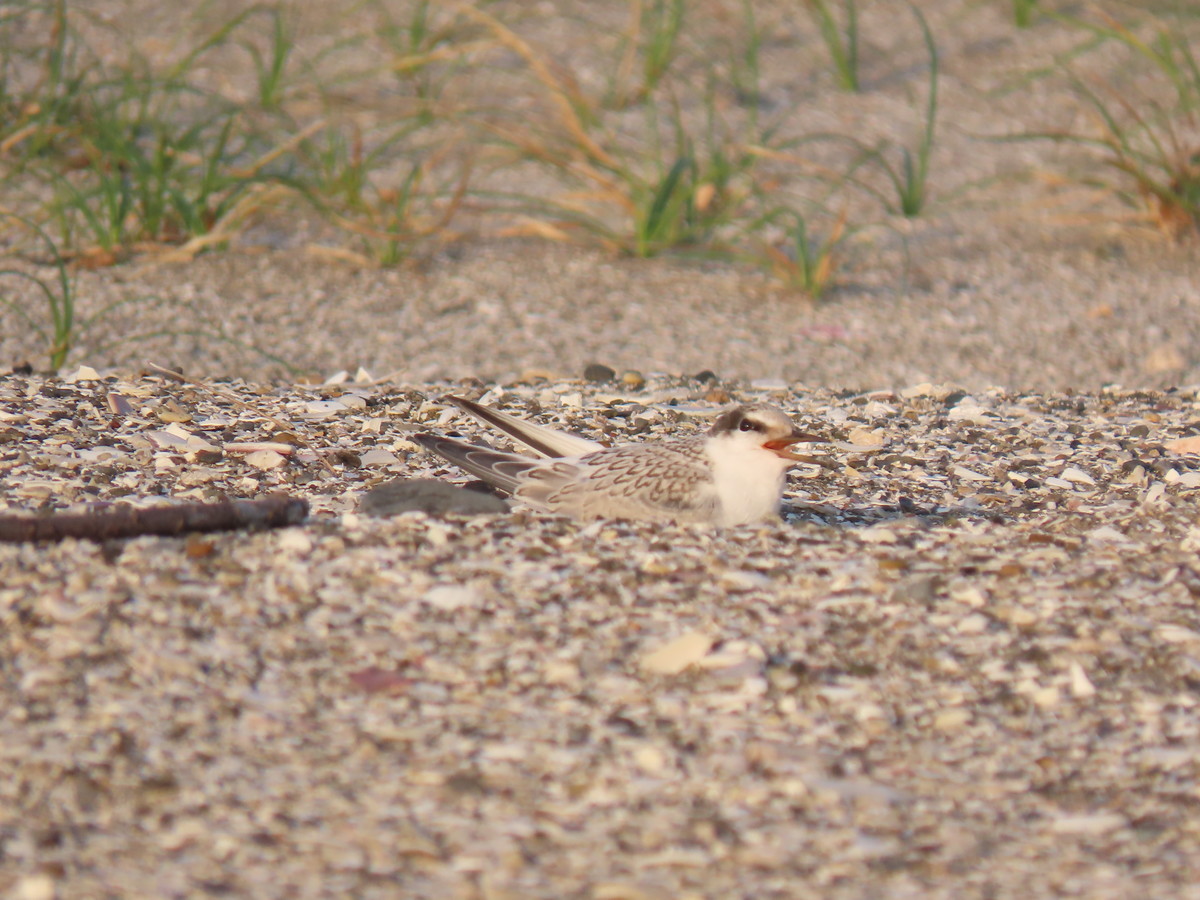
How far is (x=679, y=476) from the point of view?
126 inches

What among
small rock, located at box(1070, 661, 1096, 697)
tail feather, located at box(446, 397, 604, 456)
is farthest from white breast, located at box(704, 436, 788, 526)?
small rock, located at box(1070, 661, 1096, 697)

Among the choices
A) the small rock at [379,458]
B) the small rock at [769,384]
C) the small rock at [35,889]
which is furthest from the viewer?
the small rock at [769,384]

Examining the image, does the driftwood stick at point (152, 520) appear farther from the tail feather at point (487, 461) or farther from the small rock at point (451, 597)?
the tail feather at point (487, 461)

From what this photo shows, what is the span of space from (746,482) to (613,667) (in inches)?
29.1

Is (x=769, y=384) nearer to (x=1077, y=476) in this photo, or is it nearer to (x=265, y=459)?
(x=1077, y=476)

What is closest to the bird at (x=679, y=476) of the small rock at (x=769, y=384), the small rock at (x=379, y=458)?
the small rock at (x=379, y=458)

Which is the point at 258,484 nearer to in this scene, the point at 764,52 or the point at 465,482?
the point at 465,482

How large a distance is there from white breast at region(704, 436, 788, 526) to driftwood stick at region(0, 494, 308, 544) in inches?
35.4

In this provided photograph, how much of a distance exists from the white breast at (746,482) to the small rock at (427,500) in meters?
0.51

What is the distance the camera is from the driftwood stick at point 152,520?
110 inches

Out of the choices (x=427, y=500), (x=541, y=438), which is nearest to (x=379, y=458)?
(x=541, y=438)

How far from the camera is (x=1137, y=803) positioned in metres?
2.25

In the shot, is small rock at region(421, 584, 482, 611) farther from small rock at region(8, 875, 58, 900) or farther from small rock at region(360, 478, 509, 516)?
small rock at region(8, 875, 58, 900)

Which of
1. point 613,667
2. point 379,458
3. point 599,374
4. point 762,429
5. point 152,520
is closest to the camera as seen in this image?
point 613,667
